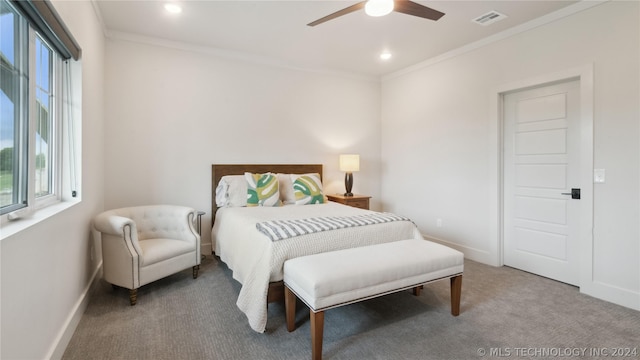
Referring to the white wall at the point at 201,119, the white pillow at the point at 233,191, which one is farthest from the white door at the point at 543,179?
the white pillow at the point at 233,191

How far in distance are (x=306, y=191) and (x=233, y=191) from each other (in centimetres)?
90

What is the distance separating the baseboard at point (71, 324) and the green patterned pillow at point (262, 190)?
167 cm

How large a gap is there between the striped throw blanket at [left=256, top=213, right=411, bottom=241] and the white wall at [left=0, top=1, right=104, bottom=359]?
1260mm

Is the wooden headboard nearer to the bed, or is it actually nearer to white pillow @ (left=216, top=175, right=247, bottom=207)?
the bed

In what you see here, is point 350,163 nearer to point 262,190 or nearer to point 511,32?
point 262,190

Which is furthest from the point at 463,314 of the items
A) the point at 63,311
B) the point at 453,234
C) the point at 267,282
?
the point at 63,311

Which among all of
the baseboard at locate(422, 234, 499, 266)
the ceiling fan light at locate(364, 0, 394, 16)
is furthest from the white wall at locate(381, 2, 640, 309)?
the ceiling fan light at locate(364, 0, 394, 16)

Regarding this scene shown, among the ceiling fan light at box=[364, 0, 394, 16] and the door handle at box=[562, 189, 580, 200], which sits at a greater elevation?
the ceiling fan light at box=[364, 0, 394, 16]

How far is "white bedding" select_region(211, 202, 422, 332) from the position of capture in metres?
2.14

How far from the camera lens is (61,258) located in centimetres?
193

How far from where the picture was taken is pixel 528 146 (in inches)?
133

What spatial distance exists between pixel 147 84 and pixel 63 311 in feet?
8.56

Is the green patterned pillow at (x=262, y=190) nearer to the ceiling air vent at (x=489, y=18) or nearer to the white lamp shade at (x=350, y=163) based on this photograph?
the white lamp shade at (x=350, y=163)

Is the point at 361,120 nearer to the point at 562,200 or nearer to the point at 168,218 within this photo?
the point at 562,200
